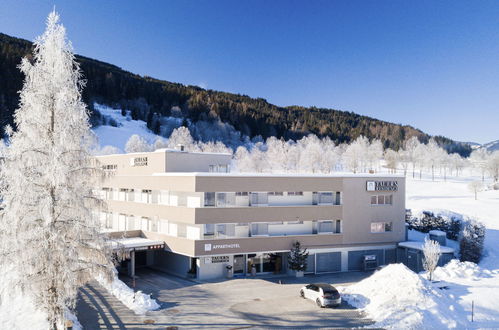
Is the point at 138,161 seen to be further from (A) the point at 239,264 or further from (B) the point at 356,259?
(B) the point at 356,259

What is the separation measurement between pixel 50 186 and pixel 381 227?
3510 cm

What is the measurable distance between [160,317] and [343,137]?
176404 mm

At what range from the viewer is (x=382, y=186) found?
4141 centimetres

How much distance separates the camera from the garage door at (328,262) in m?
39.2

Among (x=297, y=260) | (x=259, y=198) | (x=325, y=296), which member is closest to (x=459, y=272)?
(x=297, y=260)

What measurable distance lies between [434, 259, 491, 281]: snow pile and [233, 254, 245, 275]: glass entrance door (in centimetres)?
1794

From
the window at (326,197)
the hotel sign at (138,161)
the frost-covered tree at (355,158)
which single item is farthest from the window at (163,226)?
the frost-covered tree at (355,158)

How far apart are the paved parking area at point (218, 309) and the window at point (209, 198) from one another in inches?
284

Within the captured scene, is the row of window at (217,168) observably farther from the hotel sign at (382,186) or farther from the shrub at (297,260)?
the hotel sign at (382,186)

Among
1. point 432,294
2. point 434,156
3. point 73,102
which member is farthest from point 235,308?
point 434,156

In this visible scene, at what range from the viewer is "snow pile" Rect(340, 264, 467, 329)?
79.8 feet

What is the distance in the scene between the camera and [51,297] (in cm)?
1608

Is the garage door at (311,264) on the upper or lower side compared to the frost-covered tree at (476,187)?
lower

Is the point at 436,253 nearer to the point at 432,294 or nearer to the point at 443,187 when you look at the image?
the point at 432,294
